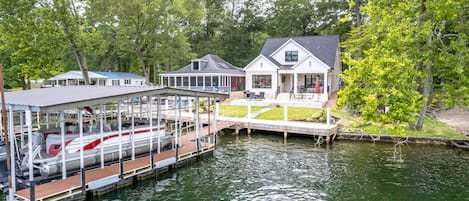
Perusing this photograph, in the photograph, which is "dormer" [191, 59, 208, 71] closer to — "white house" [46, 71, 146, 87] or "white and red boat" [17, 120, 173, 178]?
"white house" [46, 71, 146, 87]

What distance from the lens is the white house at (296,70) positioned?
31.1 metres

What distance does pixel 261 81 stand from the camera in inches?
1358

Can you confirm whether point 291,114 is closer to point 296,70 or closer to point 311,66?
point 296,70

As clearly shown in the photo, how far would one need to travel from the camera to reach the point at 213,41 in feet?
167

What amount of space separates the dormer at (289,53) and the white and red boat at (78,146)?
23323 mm

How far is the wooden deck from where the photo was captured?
913cm

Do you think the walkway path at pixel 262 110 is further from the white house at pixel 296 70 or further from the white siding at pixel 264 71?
the white siding at pixel 264 71

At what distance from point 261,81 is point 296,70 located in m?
4.38

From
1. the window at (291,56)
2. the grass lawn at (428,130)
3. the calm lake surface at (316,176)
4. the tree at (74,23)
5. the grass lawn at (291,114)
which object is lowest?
the calm lake surface at (316,176)

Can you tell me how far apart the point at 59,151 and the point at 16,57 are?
77.9 feet

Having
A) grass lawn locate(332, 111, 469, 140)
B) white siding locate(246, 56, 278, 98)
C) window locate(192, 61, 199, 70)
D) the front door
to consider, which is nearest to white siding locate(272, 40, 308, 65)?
the front door

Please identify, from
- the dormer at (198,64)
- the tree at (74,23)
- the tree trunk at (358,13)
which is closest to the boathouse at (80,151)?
the tree at (74,23)

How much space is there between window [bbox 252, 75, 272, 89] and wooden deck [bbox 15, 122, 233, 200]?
61.7 feet

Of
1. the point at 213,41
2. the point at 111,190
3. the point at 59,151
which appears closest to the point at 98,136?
the point at 59,151
